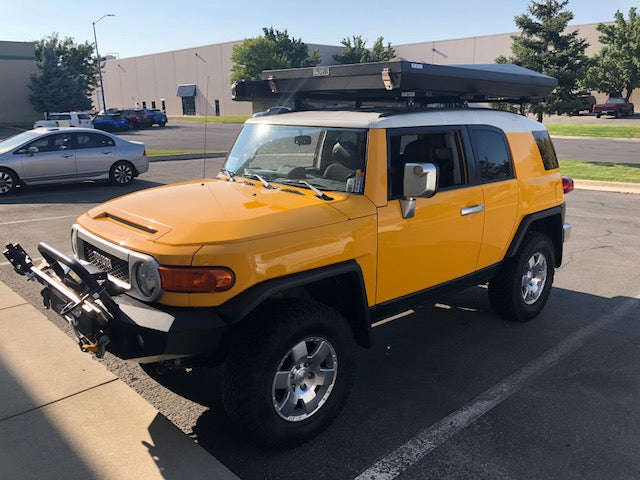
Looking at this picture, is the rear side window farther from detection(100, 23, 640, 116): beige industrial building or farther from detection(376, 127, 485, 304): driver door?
detection(100, 23, 640, 116): beige industrial building

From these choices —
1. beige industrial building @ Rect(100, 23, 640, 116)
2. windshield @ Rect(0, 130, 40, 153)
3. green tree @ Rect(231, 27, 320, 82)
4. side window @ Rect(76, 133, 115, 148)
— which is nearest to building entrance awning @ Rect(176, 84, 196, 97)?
beige industrial building @ Rect(100, 23, 640, 116)

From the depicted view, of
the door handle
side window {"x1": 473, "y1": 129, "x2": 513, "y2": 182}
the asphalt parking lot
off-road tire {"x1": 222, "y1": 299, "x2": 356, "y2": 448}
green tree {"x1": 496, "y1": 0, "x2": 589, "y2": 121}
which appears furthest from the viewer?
green tree {"x1": 496, "y1": 0, "x2": 589, "y2": 121}

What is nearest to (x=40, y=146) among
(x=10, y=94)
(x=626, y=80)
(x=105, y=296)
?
(x=105, y=296)

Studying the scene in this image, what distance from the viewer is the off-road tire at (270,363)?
2.87 meters

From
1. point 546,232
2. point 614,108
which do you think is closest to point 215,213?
point 546,232

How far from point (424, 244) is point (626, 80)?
4995 centimetres

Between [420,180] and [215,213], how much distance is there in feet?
4.25

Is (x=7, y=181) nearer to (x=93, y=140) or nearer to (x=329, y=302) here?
(x=93, y=140)

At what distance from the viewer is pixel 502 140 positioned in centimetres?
459

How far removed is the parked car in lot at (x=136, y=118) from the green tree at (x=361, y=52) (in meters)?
27.7

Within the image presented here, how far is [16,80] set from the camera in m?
46.2

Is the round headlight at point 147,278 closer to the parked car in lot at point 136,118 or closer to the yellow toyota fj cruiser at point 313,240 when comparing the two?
the yellow toyota fj cruiser at point 313,240

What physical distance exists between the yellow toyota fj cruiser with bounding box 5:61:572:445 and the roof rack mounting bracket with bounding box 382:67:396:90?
2cm

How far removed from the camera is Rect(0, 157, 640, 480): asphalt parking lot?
9.83 ft
